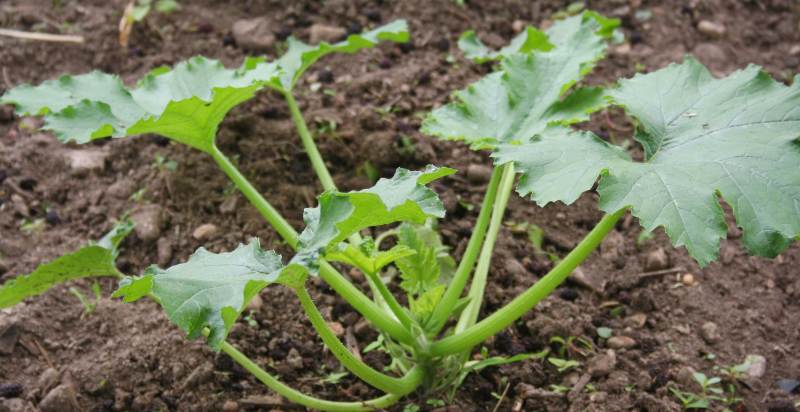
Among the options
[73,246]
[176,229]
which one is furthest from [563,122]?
[73,246]

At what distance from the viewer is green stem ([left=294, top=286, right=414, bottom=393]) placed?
8.14ft

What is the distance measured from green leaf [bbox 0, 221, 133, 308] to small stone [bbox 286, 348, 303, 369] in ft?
2.13

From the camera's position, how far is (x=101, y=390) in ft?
9.98

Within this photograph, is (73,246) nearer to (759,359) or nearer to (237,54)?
(237,54)

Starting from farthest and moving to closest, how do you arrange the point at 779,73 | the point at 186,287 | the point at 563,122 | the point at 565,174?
1. the point at 779,73
2. the point at 563,122
3. the point at 565,174
4. the point at 186,287

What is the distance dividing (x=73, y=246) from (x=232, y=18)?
1.73m

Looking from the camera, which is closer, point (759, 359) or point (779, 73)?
point (759, 359)

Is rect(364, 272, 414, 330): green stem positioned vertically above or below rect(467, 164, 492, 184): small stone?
above

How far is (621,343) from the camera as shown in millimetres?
3168

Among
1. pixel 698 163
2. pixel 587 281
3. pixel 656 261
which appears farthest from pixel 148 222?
pixel 698 163

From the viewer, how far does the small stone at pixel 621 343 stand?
3.17 m

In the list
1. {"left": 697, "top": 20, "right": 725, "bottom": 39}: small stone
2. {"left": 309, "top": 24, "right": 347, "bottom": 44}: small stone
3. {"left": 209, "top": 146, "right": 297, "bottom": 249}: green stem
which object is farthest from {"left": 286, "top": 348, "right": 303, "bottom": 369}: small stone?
{"left": 697, "top": 20, "right": 725, "bottom": 39}: small stone

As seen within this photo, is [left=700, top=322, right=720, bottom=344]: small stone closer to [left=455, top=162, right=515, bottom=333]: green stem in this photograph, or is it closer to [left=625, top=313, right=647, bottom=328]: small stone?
[left=625, top=313, right=647, bottom=328]: small stone

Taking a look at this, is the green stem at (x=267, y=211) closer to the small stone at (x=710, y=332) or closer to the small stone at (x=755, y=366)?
the small stone at (x=710, y=332)
